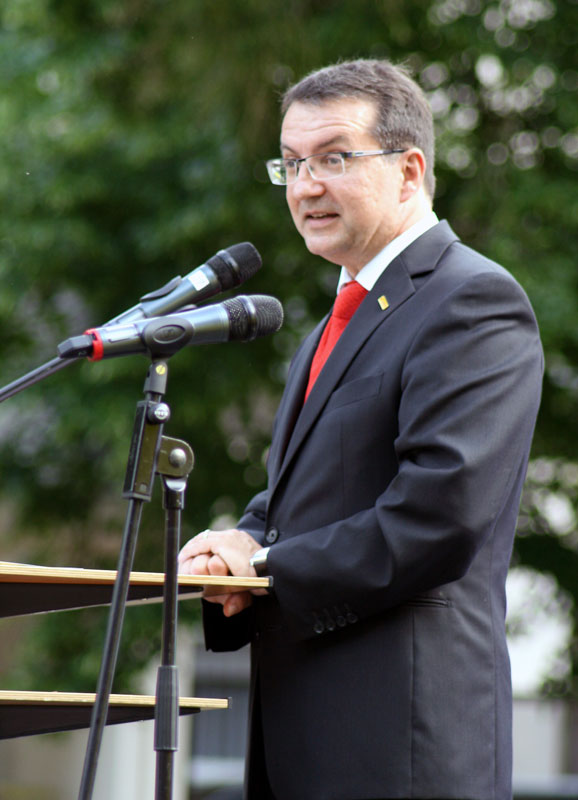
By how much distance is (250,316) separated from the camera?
253cm

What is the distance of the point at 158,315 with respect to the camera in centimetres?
252

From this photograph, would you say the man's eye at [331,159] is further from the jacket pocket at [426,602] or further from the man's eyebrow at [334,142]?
the jacket pocket at [426,602]

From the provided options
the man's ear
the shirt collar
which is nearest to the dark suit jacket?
the shirt collar

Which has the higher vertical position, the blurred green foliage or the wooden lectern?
the blurred green foliage

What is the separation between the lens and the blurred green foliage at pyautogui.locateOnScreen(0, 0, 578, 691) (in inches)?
279

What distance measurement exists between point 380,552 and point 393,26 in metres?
5.13

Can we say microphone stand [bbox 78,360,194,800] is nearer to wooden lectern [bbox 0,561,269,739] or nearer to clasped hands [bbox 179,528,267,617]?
wooden lectern [bbox 0,561,269,739]

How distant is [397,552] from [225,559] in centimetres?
39

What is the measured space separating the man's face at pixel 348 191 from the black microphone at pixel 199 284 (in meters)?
0.27

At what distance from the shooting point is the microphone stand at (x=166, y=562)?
227cm

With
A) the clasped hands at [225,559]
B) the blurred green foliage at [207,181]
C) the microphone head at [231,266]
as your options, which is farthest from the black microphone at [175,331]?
the blurred green foliage at [207,181]

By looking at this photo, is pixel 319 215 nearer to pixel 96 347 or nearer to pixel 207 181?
pixel 96 347

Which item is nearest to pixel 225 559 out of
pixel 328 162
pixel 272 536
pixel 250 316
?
pixel 272 536

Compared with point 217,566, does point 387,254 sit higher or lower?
higher
